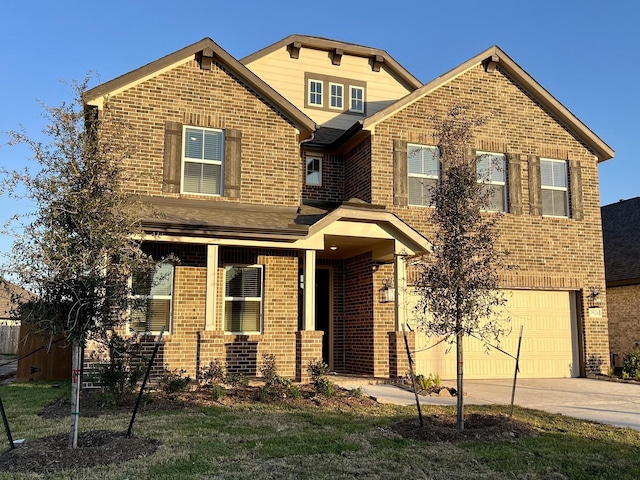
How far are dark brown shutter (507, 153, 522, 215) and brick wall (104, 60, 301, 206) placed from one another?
17.8ft

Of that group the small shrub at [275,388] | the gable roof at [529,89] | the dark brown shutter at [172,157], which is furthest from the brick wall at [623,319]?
the dark brown shutter at [172,157]

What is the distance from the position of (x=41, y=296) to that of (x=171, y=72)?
7.36m

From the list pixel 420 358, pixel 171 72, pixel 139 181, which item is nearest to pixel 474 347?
pixel 420 358

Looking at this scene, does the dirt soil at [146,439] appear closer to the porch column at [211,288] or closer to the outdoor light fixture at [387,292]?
the porch column at [211,288]

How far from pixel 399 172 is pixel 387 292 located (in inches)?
117

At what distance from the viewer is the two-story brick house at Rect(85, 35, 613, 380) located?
37.0 feet

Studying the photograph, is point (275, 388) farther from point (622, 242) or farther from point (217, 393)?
point (622, 242)

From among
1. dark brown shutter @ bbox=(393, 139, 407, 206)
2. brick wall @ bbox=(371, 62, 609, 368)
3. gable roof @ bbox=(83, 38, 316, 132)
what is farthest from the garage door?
gable roof @ bbox=(83, 38, 316, 132)

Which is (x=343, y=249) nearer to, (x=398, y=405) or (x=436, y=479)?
(x=398, y=405)

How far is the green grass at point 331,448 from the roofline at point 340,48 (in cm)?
1078

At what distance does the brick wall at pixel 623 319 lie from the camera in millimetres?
16453

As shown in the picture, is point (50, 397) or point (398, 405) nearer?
point (398, 405)

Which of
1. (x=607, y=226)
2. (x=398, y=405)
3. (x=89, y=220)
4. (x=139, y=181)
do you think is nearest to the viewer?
(x=89, y=220)

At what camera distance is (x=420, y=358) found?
42.9 feet
